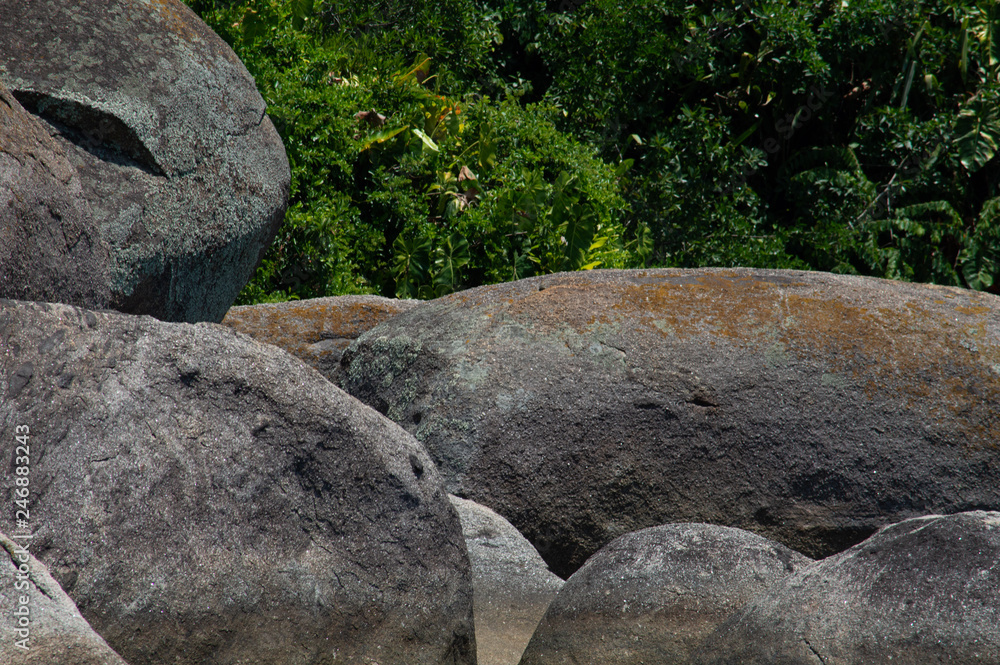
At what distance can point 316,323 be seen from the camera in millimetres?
4637

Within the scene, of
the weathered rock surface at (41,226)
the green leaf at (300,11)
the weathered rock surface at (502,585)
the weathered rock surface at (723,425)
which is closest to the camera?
the weathered rock surface at (41,226)

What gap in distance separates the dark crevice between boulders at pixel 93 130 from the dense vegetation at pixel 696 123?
3610 mm

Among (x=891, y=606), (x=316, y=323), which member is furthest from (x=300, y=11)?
(x=891, y=606)

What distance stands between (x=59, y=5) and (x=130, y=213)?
2.45 feet

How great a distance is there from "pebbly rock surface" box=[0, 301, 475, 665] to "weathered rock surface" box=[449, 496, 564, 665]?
40 centimetres

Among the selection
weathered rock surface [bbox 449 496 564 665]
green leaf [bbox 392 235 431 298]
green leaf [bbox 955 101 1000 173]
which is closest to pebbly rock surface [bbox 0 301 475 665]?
weathered rock surface [bbox 449 496 564 665]

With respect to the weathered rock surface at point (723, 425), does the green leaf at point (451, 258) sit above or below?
below

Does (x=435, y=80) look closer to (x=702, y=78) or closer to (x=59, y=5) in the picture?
(x=702, y=78)

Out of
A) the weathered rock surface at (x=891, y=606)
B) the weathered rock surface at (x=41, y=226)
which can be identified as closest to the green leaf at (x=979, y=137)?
the weathered rock surface at (x=891, y=606)

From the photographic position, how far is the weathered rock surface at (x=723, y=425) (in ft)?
11.3

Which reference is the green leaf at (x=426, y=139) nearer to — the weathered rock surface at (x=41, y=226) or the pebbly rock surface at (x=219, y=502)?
the weathered rock surface at (x=41, y=226)

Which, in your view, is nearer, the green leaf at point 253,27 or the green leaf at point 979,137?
the green leaf at point 253,27

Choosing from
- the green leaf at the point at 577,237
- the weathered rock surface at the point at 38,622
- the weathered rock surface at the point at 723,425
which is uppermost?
the weathered rock surface at the point at 38,622

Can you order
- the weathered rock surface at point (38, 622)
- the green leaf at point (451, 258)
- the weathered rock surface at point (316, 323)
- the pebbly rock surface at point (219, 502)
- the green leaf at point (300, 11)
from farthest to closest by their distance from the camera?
the green leaf at point (300, 11) < the green leaf at point (451, 258) < the weathered rock surface at point (316, 323) < the pebbly rock surface at point (219, 502) < the weathered rock surface at point (38, 622)
